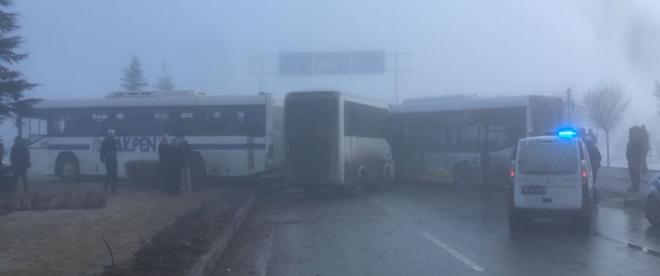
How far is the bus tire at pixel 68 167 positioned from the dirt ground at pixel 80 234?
9.16m

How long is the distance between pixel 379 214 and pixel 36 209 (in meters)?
8.28

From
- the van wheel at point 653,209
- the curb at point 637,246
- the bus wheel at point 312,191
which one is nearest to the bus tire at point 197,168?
the bus wheel at point 312,191

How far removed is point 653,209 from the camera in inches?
611

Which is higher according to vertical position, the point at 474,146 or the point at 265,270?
the point at 474,146

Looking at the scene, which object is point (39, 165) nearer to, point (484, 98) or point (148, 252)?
point (484, 98)

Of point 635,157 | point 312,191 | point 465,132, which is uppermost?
point 465,132

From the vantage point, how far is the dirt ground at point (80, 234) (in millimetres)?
10062

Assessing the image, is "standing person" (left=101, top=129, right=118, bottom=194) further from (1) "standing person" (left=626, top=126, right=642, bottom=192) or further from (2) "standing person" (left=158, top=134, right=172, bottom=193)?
(1) "standing person" (left=626, top=126, right=642, bottom=192)

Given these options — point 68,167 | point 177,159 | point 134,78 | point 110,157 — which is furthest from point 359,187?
point 134,78

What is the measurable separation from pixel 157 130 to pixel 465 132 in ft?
39.6

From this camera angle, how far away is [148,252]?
11.3 meters

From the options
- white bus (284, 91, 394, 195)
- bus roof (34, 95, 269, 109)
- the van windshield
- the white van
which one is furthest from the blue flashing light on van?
bus roof (34, 95, 269, 109)

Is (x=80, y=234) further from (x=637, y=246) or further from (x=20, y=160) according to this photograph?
(x=20, y=160)

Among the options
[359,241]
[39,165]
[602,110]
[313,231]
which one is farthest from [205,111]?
[602,110]
